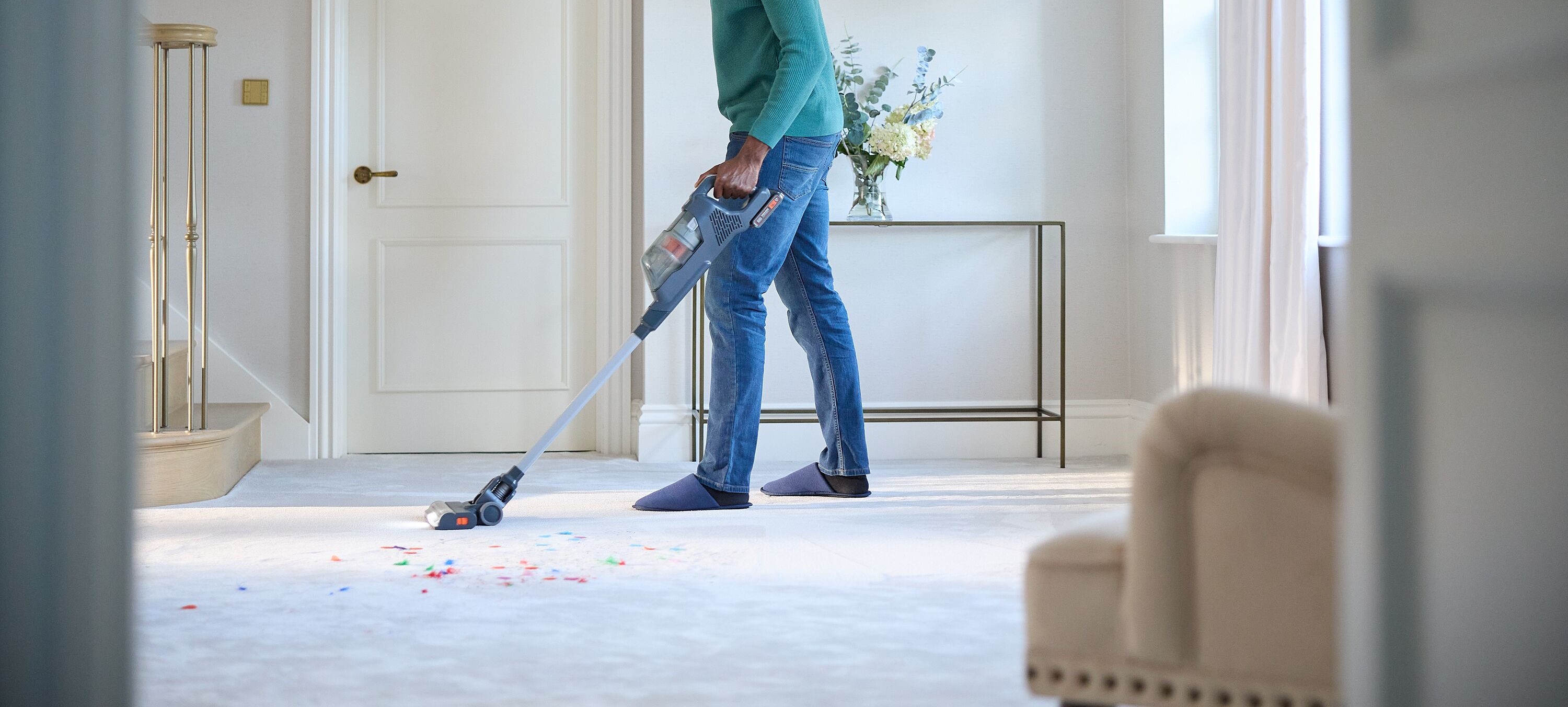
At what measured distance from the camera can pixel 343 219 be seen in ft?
12.2

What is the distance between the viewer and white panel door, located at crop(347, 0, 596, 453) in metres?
3.73

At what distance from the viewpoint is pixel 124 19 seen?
2.48 feet

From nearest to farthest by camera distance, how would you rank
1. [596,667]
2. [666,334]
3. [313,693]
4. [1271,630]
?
1. [1271,630]
2. [313,693]
3. [596,667]
4. [666,334]

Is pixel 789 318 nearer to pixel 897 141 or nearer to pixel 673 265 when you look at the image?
pixel 673 265

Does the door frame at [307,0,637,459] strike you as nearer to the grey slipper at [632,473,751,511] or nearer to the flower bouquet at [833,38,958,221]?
the flower bouquet at [833,38,958,221]

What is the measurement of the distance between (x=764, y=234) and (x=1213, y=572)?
5.64ft

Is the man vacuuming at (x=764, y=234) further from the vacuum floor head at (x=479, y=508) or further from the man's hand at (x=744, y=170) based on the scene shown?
the vacuum floor head at (x=479, y=508)

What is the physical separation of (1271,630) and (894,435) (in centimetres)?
270

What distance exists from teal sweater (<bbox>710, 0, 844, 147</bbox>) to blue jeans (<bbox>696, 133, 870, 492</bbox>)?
0.17 feet

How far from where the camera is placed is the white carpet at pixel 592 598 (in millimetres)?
1523

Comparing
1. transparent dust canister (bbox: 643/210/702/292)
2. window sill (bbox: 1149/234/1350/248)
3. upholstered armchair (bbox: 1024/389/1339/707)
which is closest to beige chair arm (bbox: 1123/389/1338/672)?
upholstered armchair (bbox: 1024/389/1339/707)

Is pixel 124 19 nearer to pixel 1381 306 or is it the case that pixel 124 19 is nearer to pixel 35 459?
pixel 35 459

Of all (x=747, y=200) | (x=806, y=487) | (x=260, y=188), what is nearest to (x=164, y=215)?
(x=260, y=188)

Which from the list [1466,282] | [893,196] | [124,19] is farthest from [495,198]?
[1466,282]
